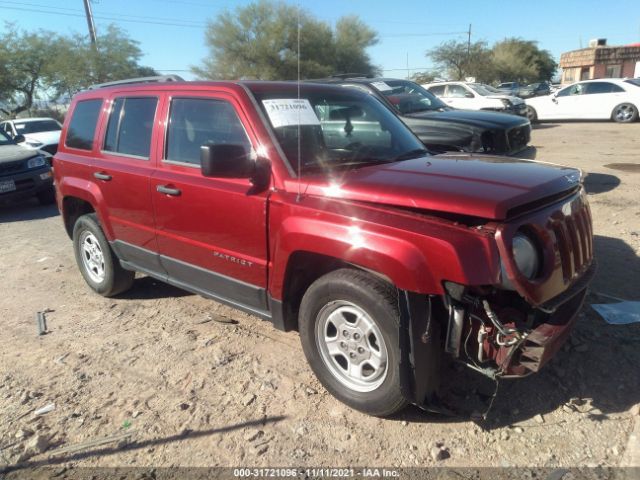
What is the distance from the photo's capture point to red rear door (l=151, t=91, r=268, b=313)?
10.4 feet

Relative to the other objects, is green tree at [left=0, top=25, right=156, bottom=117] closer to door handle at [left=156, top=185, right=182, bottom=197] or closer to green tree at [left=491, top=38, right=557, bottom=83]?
door handle at [left=156, top=185, right=182, bottom=197]

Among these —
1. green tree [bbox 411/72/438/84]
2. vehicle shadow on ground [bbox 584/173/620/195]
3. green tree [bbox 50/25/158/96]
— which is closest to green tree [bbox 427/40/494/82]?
green tree [bbox 411/72/438/84]

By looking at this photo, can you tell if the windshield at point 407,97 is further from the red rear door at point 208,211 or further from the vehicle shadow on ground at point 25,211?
the vehicle shadow on ground at point 25,211

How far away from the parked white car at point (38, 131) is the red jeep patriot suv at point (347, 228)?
12.0m

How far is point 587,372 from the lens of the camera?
3.12 m

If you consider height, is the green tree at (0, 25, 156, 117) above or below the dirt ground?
above

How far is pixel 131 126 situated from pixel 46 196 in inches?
261

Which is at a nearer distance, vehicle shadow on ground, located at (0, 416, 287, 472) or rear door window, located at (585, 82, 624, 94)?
vehicle shadow on ground, located at (0, 416, 287, 472)

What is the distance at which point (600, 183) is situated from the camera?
316 inches

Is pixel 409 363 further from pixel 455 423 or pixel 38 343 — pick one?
pixel 38 343

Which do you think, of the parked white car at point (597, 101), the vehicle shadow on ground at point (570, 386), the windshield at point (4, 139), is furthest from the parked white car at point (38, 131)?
the parked white car at point (597, 101)

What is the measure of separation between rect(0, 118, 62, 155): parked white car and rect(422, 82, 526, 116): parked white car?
515 inches

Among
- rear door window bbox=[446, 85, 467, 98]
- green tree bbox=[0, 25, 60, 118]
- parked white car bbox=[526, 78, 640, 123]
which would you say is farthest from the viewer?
green tree bbox=[0, 25, 60, 118]

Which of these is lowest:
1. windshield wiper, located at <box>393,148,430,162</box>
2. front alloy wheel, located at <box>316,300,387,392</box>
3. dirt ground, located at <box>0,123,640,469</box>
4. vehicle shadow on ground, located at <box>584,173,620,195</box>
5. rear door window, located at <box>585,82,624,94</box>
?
dirt ground, located at <box>0,123,640,469</box>
